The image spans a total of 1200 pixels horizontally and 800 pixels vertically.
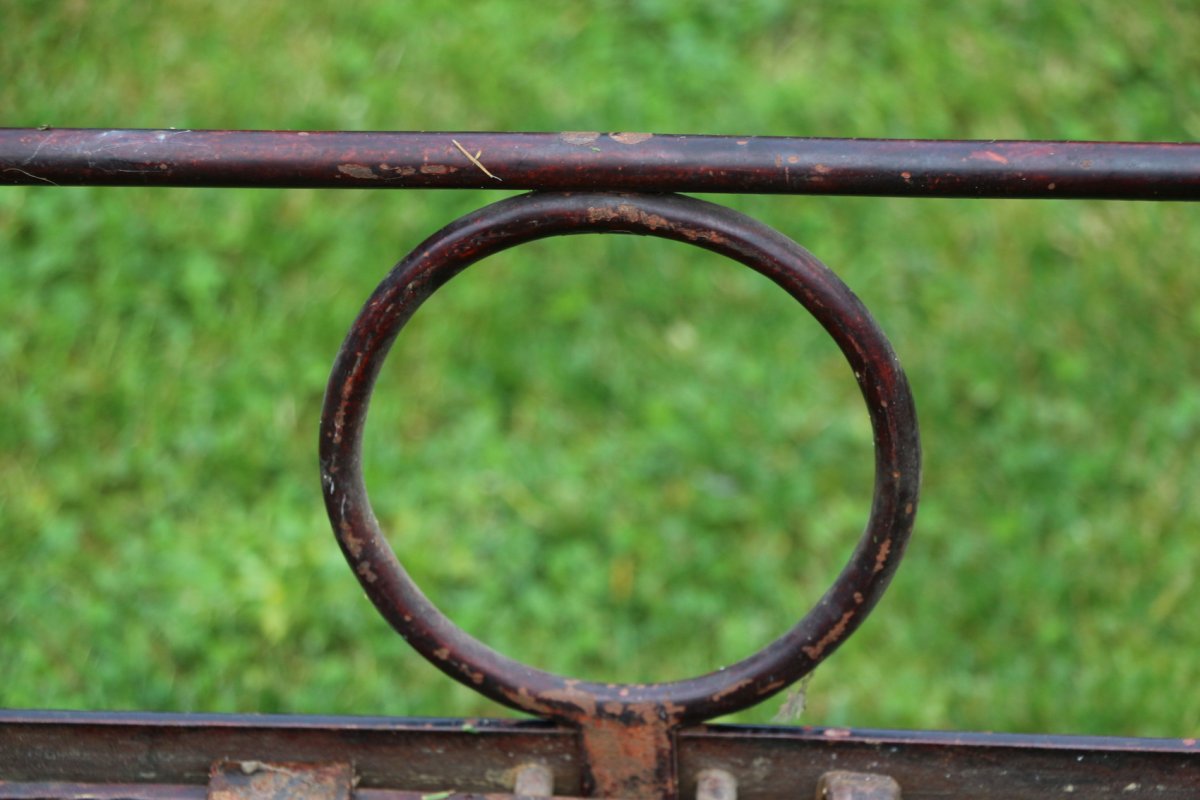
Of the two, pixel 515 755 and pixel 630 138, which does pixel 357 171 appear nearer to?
pixel 630 138

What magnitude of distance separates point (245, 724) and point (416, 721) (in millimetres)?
147

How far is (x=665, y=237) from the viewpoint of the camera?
921mm

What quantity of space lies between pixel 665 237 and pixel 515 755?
49cm

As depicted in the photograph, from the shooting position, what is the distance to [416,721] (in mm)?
1098

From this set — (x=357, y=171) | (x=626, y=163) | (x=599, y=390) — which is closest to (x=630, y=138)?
(x=626, y=163)

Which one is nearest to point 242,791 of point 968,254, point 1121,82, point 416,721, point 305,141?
point 416,721

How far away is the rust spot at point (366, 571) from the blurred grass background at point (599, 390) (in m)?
1.15

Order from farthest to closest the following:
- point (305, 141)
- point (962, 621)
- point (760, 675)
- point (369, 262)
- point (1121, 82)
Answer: point (1121, 82) → point (369, 262) → point (962, 621) → point (760, 675) → point (305, 141)

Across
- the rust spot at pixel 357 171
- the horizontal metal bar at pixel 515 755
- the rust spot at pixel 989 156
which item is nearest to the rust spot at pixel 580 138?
the rust spot at pixel 357 171

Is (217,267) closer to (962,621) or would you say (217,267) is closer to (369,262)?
(369,262)

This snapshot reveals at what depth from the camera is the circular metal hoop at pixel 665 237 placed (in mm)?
907

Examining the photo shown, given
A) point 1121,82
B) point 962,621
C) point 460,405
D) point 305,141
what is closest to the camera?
point 305,141

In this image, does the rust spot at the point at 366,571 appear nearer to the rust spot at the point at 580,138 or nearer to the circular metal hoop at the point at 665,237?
the circular metal hoop at the point at 665,237

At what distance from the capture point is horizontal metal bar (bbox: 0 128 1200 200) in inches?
34.4
